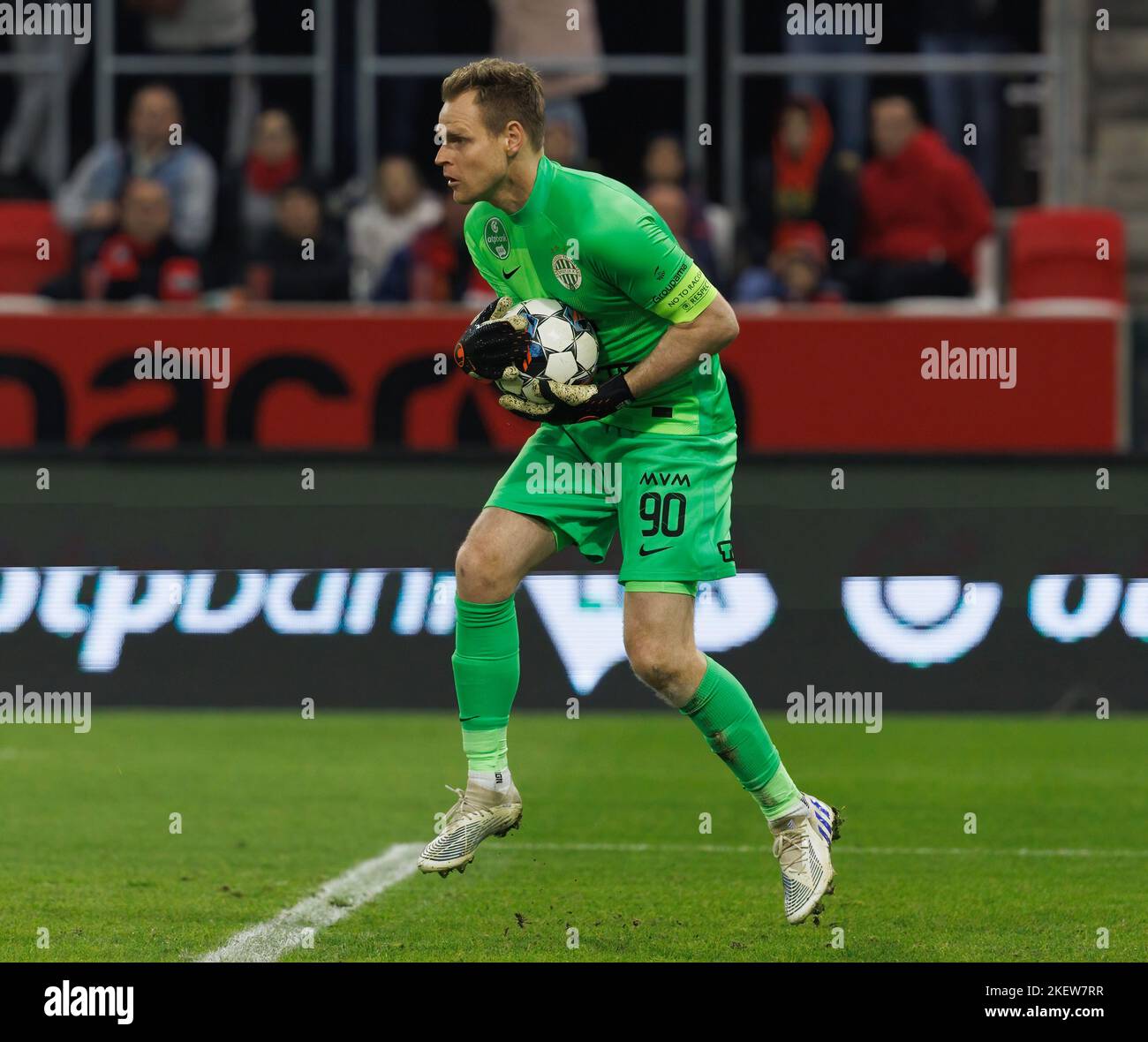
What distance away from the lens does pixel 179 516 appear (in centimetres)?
1180

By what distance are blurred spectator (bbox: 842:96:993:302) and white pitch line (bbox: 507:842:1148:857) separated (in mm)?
5872

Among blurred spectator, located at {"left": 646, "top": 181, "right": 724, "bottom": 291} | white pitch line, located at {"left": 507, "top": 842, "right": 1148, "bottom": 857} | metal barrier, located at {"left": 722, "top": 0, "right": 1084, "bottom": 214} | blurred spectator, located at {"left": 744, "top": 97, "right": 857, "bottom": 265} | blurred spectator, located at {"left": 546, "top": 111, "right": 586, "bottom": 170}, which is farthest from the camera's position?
metal barrier, located at {"left": 722, "top": 0, "right": 1084, "bottom": 214}

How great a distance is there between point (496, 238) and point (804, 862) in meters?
1.93

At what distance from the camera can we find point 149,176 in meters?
13.9

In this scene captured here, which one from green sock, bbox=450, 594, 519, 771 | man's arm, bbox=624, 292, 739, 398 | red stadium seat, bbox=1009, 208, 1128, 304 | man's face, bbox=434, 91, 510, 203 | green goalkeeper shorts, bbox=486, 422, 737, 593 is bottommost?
green sock, bbox=450, 594, 519, 771

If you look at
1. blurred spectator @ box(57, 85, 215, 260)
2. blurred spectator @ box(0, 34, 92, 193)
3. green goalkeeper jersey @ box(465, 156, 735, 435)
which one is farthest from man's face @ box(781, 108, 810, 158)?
green goalkeeper jersey @ box(465, 156, 735, 435)

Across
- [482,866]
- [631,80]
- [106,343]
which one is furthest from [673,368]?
[631,80]

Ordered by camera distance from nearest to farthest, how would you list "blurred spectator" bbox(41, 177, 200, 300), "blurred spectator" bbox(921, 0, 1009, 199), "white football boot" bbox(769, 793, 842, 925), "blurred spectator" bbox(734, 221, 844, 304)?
"white football boot" bbox(769, 793, 842, 925), "blurred spectator" bbox(734, 221, 844, 304), "blurred spectator" bbox(41, 177, 200, 300), "blurred spectator" bbox(921, 0, 1009, 199)

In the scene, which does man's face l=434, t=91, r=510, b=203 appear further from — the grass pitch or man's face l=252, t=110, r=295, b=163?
man's face l=252, t=110, r=295, b=163

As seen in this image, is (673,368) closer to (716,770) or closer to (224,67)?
(716,770)

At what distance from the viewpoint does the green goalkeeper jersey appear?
6223 millimetres

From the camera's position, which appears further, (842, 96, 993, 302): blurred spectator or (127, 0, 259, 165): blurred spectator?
(127, 0, 259, 165): blurred spectator

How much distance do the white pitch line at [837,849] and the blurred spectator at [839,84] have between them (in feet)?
23.9
